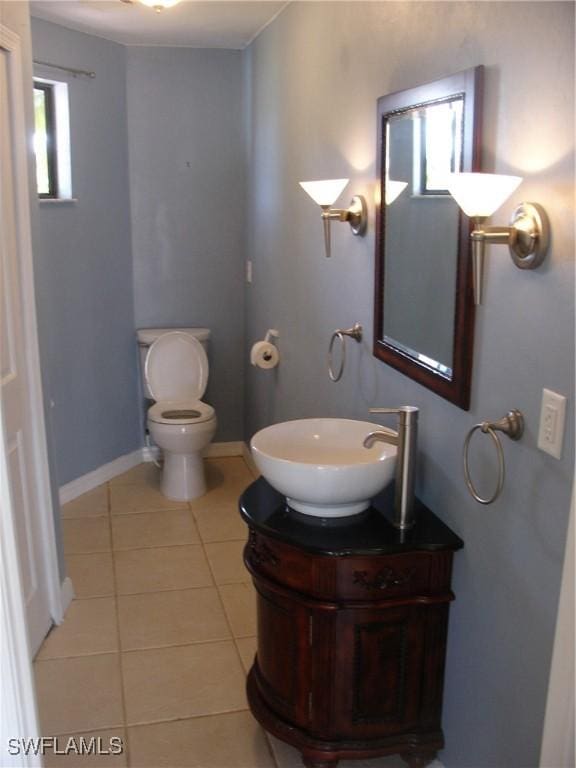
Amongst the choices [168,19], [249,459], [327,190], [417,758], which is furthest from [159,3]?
[417,758]

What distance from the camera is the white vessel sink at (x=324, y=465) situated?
196 cm

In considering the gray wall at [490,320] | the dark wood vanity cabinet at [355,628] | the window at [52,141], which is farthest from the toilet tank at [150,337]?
the dark wood vanity cabinet at [355,628]

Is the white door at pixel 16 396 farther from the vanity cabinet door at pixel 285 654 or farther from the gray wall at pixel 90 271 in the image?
the gray wall at pixel 90 271

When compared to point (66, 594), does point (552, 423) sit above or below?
above

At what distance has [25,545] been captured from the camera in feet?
8.57

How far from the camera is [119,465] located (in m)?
4.39

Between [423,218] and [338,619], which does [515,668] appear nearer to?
[338,619]

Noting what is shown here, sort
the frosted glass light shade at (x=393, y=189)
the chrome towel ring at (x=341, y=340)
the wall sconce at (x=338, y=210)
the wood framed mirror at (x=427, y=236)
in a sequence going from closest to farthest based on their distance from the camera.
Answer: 1. the wood framed mirror at (x=427, y=236)
2. the frosted glass light shade at (x=393, y=189)
3. the wall sconce at (x=338, y=210)
4. the chrome towel ring at (x=341, y=340)

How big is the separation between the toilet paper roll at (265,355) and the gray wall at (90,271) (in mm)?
951

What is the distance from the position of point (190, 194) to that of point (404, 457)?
8.92 feet

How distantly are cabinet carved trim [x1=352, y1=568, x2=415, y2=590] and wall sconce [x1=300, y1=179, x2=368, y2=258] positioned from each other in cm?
112

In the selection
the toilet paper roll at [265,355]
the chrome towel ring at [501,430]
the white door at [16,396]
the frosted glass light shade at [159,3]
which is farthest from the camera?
the toilet paper roll at [265,355]

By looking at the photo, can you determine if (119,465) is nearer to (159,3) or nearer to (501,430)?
(159,3)

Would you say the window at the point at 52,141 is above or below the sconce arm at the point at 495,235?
above
